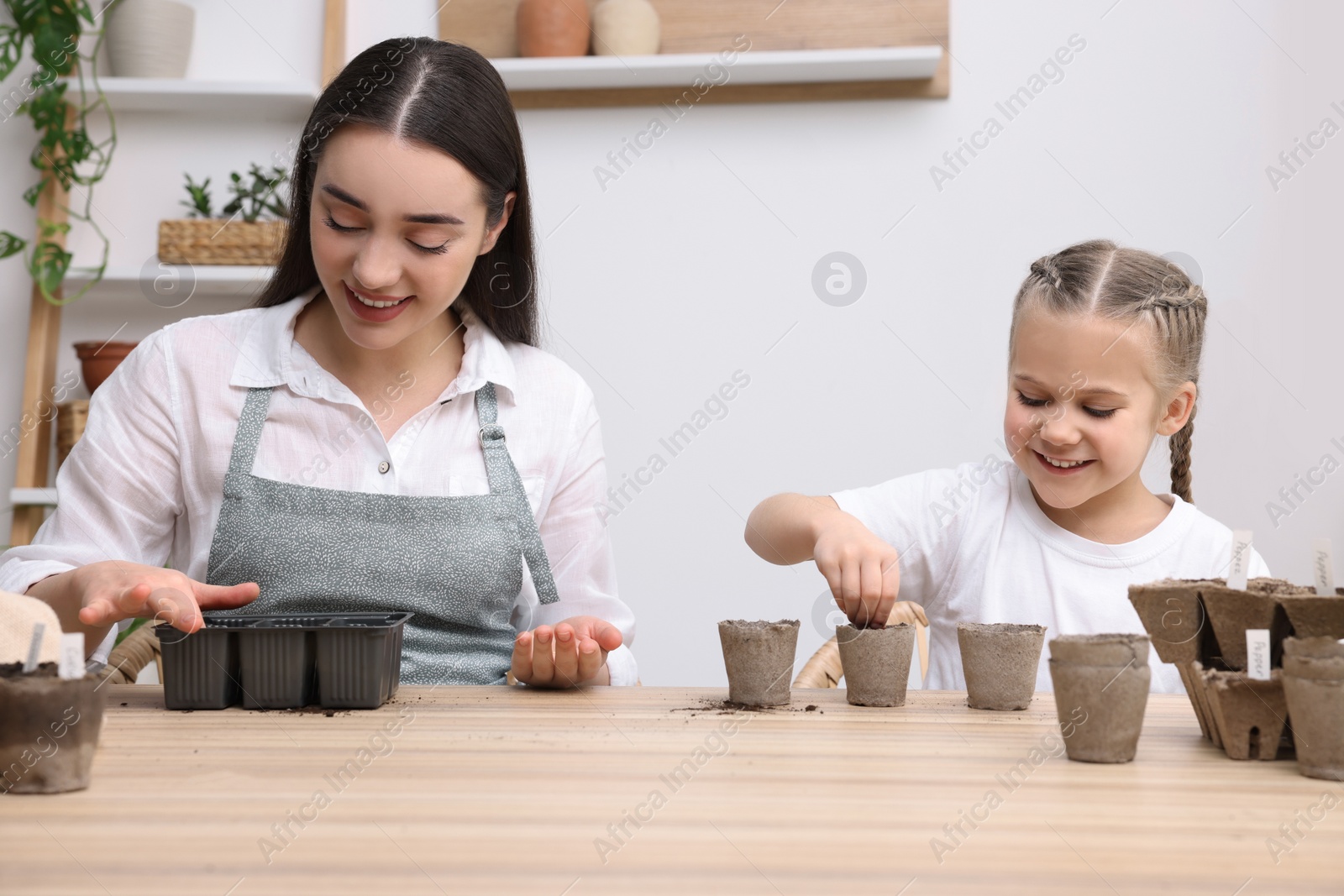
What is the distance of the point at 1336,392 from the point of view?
2.33m

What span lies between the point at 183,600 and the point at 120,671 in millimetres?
584

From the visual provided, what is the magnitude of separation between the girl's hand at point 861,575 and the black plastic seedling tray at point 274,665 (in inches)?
18.8

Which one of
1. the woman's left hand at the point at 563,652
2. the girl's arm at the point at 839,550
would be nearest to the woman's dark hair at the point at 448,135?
the girl's arm at the point at 839,550

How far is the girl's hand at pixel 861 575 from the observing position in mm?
1190

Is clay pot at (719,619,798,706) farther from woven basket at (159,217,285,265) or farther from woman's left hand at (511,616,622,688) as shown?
woven basket at (159,217,285,265)

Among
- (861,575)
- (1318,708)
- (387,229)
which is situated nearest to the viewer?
(1318,708)

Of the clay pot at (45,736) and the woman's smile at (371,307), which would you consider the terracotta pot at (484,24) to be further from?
the clay pot at (45,736)

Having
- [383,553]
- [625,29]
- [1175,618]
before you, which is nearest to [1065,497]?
[1175,618]

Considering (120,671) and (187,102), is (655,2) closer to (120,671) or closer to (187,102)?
(187,102)

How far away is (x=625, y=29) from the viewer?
243cm

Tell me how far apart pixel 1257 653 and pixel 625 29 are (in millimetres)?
1947


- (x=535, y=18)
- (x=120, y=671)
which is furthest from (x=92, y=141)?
(x=120, y=671)

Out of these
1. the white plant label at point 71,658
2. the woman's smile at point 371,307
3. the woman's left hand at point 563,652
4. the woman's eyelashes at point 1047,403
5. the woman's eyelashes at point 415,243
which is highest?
the woman's eyelashes at point 415,243

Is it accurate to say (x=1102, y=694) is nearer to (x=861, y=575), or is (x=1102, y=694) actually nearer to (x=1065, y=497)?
(x=861, y=575)
